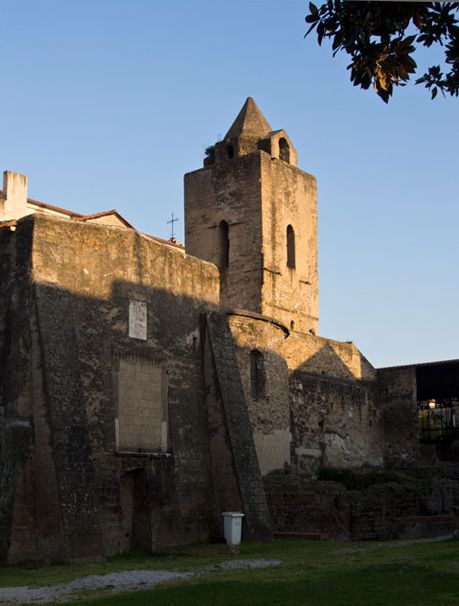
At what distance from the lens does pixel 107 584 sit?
14109 millimetres

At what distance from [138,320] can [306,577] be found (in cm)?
925

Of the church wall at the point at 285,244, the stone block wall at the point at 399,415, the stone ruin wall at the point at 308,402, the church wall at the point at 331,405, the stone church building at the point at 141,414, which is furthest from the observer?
the church wall at the point at 285,244

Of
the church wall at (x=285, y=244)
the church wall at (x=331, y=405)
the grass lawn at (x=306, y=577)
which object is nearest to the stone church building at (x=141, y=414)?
the church wall at (x=331, y=405)

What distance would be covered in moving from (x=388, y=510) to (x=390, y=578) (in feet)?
31.7

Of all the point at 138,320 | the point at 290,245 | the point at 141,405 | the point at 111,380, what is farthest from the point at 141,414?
the point at 290,245

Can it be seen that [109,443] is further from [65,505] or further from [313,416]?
[313,416]

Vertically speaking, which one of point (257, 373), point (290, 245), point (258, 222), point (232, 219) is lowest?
point (257, 373)

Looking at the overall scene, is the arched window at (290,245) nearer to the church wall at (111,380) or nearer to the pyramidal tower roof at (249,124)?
the pyramidal tower roof at (249,124)

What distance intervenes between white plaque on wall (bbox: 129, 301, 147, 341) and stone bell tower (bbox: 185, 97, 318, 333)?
1677 centimetres

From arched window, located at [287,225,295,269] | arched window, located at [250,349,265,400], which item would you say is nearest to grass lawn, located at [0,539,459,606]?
arched window, located at [250,349,265,400]

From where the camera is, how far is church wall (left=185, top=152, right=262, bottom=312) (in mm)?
38938

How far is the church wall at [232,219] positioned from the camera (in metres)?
38.9

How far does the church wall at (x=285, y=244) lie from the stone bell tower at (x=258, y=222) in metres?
0.04

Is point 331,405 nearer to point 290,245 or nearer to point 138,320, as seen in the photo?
point 290,245
